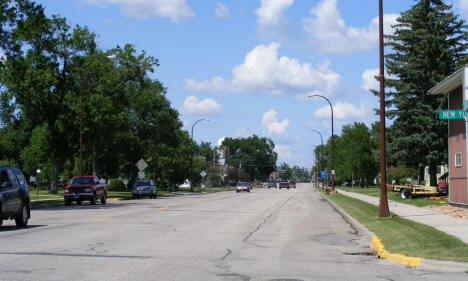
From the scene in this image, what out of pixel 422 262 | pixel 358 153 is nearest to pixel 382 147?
pixel 422 262

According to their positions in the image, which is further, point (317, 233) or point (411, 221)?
point (411, 221)

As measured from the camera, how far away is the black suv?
1700 cm

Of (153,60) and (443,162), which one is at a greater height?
(153,60)

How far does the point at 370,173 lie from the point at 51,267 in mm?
88013

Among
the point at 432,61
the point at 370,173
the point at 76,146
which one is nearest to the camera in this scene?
the point at 432,61

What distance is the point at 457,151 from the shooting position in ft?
93.5

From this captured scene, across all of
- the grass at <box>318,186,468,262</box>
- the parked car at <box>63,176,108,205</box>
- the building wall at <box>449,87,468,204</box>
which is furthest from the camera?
the parked car at <box>63,176,108,205</box>

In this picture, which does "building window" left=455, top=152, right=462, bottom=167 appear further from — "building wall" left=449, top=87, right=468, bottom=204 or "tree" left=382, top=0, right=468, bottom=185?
"tree" left=382, top=0, right=468, bottom=185

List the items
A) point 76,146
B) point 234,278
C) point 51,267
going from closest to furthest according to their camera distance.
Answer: point 234,278
point 51,267
point 76,146

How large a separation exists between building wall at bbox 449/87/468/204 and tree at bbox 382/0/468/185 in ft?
25.3

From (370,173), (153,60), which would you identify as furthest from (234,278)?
(370,173)

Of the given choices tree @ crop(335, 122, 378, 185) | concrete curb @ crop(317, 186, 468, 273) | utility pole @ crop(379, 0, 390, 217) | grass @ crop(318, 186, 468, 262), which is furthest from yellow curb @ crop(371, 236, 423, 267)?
tree @ crop(335, 122, 378, 185)

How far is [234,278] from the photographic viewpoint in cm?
888

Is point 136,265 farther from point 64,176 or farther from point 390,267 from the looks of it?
point 64,176
